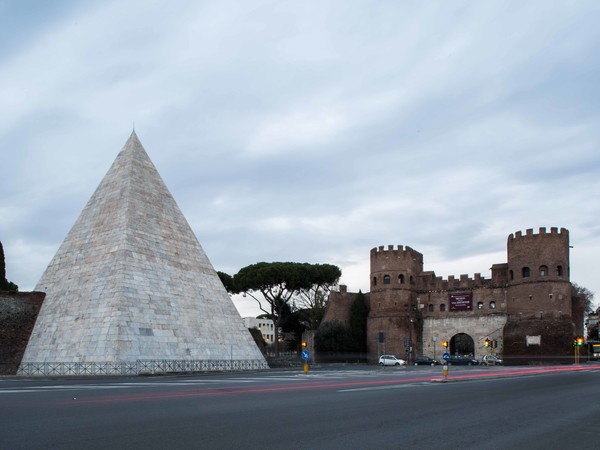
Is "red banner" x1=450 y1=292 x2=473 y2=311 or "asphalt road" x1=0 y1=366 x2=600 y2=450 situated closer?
"asphalt road" x1=0 y1=366 x2=600 y2=450

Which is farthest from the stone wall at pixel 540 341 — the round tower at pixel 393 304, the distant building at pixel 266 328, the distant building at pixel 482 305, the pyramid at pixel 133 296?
the distant building at pixel 266 328

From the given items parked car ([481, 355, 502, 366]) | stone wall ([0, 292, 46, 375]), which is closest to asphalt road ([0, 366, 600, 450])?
stone wall ([0, 292, 46, 375])

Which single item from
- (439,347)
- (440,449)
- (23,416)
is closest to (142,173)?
(23,416)

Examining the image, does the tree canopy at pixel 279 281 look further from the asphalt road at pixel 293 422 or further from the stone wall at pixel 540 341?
the asphalt road at pixel 293 422

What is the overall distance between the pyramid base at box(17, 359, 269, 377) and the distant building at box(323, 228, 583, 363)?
98.4 ft

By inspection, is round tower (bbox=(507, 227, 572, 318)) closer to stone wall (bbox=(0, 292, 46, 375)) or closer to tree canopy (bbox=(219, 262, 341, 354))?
tree canopy (bbox=(219, 262, 341, 354))

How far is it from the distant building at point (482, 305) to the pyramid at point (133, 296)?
27.1 m

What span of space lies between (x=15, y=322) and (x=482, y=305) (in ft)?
125

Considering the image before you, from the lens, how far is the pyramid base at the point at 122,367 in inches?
828

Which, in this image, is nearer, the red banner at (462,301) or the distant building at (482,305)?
the distant building at (482,305)

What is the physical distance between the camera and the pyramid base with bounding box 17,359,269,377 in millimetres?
21031

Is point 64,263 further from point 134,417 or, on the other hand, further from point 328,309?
point 328,309

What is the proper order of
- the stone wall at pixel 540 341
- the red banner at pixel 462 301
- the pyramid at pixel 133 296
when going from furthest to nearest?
the red banner at pixel 462 301, the stone wall at pixel 540 341, the pyramid at pixel 133 296

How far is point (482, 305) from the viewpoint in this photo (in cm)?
5231
